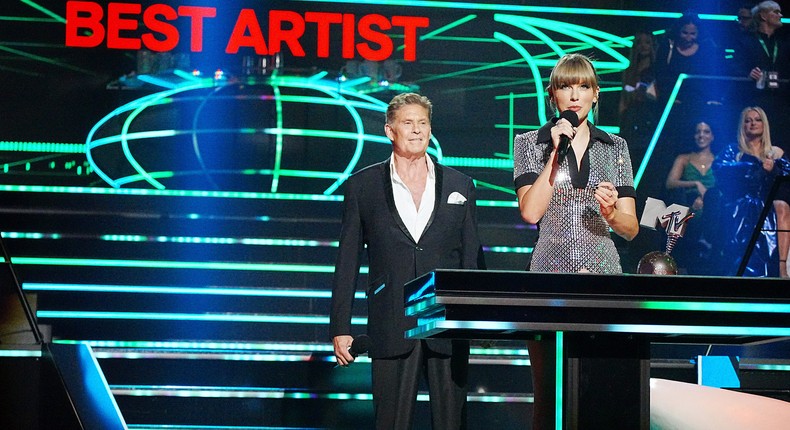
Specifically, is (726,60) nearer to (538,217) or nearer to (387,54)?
(387,54)

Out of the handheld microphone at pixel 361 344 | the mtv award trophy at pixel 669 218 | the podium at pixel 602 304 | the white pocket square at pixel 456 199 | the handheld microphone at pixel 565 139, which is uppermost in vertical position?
the handheld microphone at pixel 565 139

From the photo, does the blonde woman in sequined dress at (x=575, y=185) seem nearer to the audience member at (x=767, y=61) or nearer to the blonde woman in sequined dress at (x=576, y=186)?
the blonde woman in sequined dress at (x=576, y=186)

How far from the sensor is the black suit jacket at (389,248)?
3152mm

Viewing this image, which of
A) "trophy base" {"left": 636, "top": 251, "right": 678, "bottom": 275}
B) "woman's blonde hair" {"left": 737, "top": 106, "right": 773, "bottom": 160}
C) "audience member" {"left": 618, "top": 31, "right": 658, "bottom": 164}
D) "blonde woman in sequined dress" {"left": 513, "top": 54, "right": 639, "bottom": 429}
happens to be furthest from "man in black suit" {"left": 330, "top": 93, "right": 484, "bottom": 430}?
"woman's blonde hair" {"left": 737, "top": 106, "right": 773, "bottom": 160}

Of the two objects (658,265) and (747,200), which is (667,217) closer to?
(658,265)

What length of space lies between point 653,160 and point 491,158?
1.23 m

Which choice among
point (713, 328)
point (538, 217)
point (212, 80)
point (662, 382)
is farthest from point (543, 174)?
point (212, 80)

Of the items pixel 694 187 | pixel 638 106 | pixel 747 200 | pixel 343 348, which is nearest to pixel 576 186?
pixel 343 348

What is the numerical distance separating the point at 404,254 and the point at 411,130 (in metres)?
0.39

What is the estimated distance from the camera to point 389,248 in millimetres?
3221

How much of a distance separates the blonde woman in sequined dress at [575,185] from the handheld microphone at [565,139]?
5cm

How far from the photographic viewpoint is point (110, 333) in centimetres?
571

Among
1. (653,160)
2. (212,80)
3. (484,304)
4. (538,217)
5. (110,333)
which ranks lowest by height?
(110,333)

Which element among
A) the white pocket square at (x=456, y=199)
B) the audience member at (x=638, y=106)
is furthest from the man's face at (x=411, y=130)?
the audience member at (x=638, y=106)
